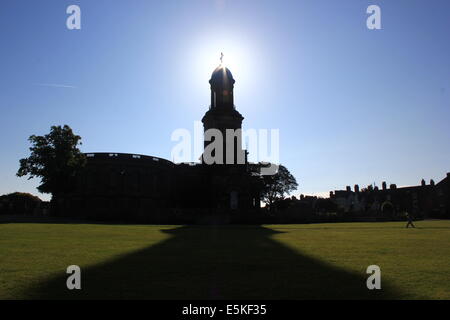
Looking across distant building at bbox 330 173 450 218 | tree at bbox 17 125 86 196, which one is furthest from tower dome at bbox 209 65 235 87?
distant building at bbox 330 173 450 218

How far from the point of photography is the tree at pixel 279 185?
88.2 m

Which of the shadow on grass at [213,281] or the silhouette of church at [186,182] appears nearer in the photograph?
the shadow on grass at [213,281]

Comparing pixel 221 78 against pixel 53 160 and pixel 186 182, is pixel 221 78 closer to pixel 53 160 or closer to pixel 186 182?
pixel 186 182

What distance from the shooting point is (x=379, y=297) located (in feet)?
20.3

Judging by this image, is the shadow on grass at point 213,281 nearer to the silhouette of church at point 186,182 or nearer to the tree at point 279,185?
the silhouette of church at point 186,182

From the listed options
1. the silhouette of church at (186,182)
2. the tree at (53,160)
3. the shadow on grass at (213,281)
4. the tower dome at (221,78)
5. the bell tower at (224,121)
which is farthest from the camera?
the tower dome at (221,78)

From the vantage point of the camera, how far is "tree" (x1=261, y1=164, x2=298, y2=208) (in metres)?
88.2

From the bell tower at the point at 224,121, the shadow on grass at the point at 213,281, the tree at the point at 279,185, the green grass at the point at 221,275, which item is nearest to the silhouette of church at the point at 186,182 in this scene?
the bell tower at the point at 224,121

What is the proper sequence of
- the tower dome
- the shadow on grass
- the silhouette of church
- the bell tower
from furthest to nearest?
1. the tower dome
2. the bell tower
3. the silhouette of church
4. the shadow on grass

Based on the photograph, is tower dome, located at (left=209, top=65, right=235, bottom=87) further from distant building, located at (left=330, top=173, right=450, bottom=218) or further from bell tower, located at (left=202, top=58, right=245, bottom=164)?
distant building, located at (left=330, top=173, right=450, bottom=218)

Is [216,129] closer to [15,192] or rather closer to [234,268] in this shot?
[234,268]

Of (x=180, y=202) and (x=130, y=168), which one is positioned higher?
(x=130, y=168)
